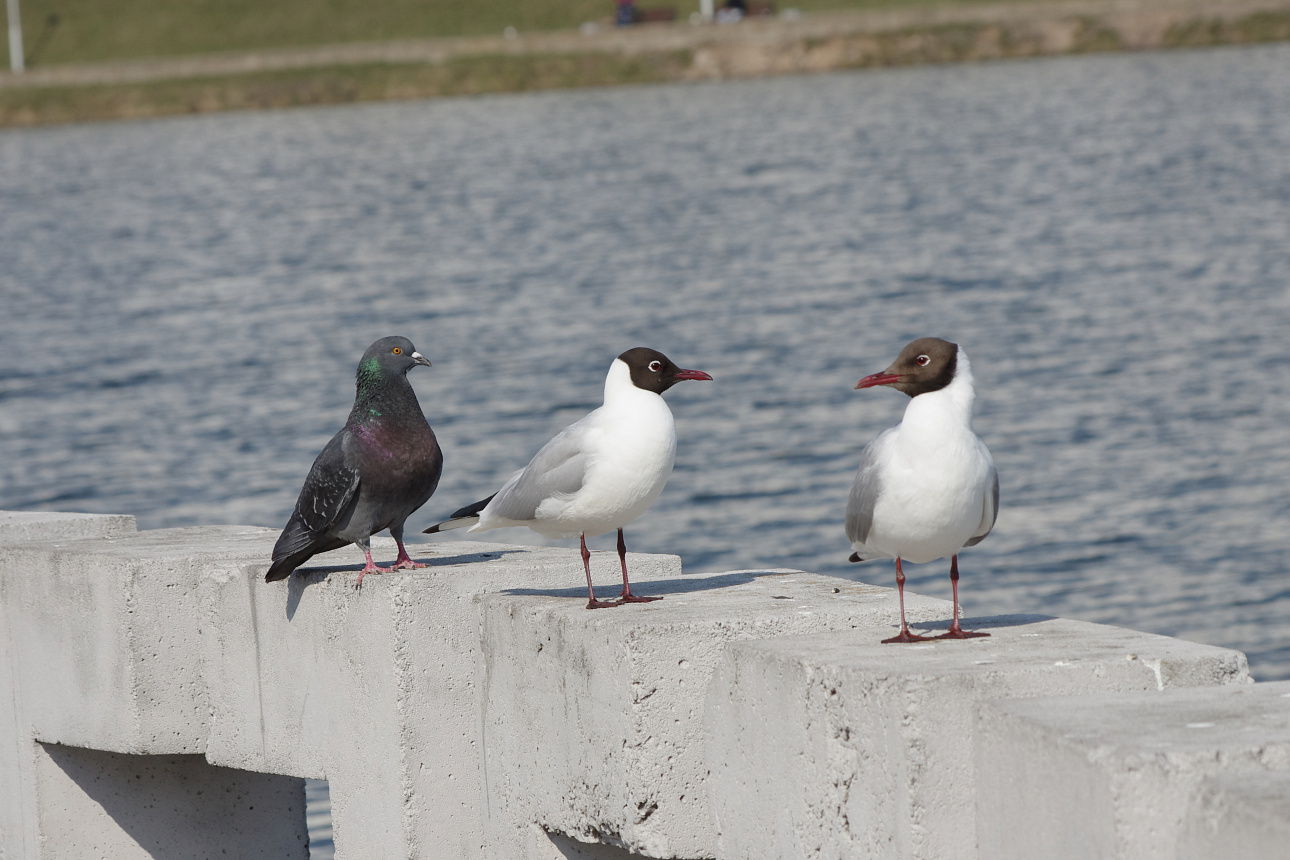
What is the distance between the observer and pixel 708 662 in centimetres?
504

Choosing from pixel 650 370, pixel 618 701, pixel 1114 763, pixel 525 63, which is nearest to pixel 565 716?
pixel 618 701

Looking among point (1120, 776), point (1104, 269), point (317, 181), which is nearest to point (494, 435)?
point (1104, 269)

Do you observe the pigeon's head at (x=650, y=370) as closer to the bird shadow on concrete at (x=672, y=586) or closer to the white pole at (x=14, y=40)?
the bird shadow on concrete at (x=672, y=586)

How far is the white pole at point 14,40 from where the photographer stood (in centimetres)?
8994

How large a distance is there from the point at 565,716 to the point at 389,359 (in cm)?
183

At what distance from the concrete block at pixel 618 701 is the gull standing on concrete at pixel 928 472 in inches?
12.0

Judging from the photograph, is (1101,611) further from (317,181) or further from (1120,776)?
(317,181)

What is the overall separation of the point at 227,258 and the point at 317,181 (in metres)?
14.8

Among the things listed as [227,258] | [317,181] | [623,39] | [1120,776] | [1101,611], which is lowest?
[1101,611]

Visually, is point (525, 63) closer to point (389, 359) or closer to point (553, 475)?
point (389, 359)

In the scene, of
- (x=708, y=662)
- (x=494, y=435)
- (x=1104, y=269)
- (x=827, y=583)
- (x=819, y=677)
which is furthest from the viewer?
(x=1104, y=269)

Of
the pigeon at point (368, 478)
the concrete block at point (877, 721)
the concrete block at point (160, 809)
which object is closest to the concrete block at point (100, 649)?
the concrete block at point (160, 809)

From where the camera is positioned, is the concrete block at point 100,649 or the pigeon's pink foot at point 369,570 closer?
the pigeon's pink foot at point 369,570

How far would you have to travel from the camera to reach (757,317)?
27.1 meters
